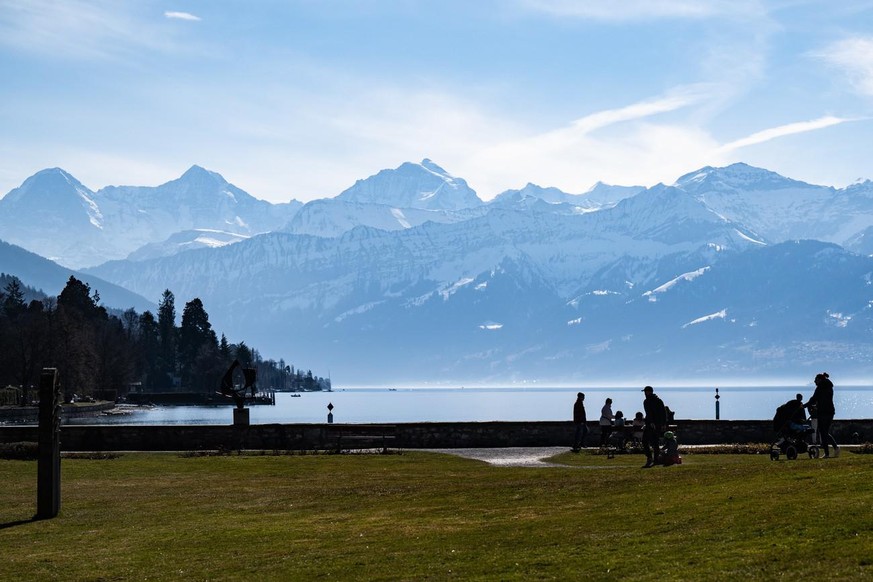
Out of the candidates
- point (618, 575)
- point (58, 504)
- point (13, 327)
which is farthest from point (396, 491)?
point (13, 327)

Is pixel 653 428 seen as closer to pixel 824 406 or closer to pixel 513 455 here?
pixel 824 406

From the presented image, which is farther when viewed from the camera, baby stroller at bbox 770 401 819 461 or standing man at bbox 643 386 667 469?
standing man at bbox 643 386 667 469

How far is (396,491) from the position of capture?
30.8 m

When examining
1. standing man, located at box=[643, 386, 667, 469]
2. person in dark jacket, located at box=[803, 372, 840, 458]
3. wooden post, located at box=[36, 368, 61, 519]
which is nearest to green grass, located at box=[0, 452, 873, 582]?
wooden post, located at box=[36, 368, 61, 519]

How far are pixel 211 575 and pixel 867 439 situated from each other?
34.8 meters

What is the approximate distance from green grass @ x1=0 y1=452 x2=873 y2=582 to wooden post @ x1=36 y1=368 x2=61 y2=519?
47 cm

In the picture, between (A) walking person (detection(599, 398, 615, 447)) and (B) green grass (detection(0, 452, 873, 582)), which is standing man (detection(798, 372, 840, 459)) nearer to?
(B) green grass (detection(0, 452, 873, 582))

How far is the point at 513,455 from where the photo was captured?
45.1 metres

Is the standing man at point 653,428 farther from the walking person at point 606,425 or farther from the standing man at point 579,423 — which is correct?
the walking person at point 606,425

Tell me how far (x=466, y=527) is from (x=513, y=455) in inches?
865

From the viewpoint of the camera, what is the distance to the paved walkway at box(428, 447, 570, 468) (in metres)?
40.6

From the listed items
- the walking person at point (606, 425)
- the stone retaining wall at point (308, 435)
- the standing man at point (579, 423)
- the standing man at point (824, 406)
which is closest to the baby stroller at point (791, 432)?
the standing man at point (824, 406)

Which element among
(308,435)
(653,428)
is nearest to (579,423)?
(653,428)

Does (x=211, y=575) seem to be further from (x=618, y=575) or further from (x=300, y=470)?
(x=300, y=470)
